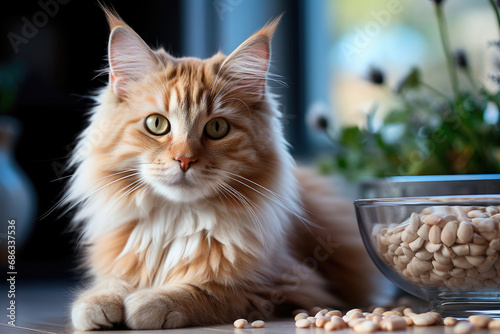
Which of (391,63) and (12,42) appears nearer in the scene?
(12,42)

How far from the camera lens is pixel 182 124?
128 cm

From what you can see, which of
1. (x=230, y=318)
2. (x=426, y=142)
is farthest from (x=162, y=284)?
(x=426, y=142)

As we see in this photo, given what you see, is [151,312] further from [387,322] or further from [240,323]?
[387,322]

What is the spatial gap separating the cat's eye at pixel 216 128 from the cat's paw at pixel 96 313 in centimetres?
44

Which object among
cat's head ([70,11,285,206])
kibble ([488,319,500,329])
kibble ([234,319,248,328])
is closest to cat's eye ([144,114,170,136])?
cat's head ([70,11,285,206])

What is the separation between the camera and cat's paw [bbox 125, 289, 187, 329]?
3.67 ft

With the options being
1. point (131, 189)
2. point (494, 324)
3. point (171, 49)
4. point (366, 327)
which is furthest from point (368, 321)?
point (171, 49)

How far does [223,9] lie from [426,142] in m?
1.23

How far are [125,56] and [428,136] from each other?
1.07 meters

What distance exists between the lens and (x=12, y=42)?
2576 millimetres

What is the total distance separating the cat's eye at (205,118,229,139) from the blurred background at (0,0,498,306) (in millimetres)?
1287

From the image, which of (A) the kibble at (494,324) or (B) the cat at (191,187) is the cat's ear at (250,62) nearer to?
(B) the cat at (191,187)

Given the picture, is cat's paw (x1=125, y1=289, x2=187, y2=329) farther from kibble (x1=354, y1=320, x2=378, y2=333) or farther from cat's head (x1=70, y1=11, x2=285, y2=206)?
kibble (x1=354, y1=320, x2=378, y2=333)

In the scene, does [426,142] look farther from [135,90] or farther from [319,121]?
[135,90]
